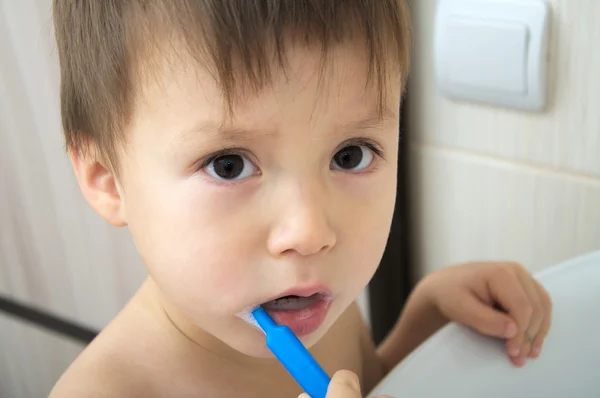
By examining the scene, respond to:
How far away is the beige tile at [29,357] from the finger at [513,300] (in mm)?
611

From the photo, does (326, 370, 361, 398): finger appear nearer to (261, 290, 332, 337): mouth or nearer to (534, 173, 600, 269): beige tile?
(261, 290, 332, 337): mouth

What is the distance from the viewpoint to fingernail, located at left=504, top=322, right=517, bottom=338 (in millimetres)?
529

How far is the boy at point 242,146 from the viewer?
0.41 metres

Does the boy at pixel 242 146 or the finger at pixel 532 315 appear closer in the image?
the boy at pixel 242 146

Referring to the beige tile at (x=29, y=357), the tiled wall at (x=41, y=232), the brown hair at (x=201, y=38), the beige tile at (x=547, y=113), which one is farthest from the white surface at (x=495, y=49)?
the beige tile at (x=29, y=357)

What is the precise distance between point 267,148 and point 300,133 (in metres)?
0.02

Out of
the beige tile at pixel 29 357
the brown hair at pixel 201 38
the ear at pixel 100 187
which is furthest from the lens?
the beige tile at pixel 29 357

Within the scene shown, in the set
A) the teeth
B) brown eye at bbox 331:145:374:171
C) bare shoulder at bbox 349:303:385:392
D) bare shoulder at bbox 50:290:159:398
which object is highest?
brown eye at bbox 331:145:374:171

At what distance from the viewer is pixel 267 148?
0.43 metres

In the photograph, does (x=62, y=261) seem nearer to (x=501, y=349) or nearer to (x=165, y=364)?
(x=165, y=364)

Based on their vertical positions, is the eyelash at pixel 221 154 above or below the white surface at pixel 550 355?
above

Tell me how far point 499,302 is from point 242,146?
30cm

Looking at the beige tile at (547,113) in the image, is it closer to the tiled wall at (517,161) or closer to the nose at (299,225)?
the tiled wall at (517,161)

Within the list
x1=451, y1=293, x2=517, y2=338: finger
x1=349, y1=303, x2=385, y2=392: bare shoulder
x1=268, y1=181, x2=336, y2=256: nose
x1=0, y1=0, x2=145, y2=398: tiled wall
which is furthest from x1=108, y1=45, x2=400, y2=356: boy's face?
x1=0, y1=0, x2=145, y2=398: tiled wall
